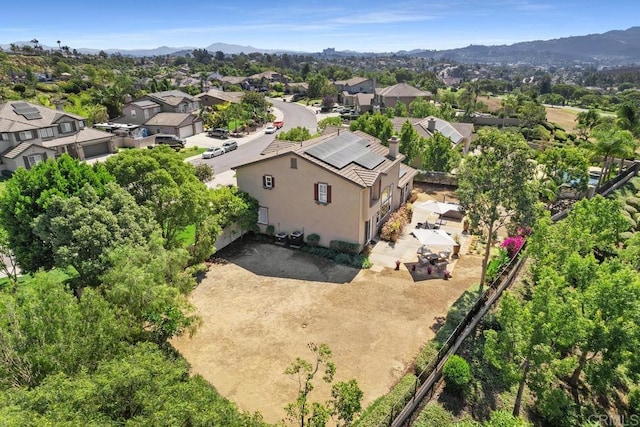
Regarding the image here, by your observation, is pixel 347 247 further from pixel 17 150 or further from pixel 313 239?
pixel 17 150

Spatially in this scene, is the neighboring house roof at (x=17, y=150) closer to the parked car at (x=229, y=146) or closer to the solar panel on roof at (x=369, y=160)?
the parked car at (x=229, y=146)

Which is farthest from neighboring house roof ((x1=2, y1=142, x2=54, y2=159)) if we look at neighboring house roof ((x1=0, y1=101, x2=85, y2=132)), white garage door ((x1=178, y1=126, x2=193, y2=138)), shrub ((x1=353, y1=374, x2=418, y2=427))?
shrub ((x1=353, y1=374, x2=418, y2=427))

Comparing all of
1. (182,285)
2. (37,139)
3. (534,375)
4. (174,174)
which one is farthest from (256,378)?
(37,139)

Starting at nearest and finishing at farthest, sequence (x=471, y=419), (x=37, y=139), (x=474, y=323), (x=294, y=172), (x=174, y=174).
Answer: (x=471, y=419) < (x=474, y=323) < (x=174, y=174) < (x=294, y=172) < (x=37, y=139)

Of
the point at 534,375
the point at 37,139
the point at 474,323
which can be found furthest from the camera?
the point at 37,139

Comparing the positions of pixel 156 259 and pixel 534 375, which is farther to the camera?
pixel 156 259

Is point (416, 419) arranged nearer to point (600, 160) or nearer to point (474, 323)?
point (474, 323)

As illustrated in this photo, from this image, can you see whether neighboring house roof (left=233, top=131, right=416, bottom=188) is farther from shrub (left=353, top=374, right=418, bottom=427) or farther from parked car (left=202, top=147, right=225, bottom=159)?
parked car (left=202, top=147, right=225, bottom=159)
